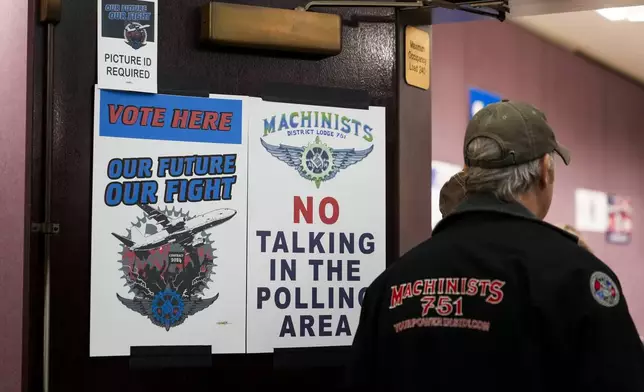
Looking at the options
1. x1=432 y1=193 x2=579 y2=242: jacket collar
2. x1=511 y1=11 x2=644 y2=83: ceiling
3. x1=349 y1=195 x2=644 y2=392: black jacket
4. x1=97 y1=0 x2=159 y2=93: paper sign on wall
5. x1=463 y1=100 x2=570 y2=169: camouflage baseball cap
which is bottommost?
x1=349 y1=195 x2=644 y2=392: black jacket

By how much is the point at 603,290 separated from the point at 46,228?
123cm

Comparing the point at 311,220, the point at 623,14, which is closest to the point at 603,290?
the point at 311,220

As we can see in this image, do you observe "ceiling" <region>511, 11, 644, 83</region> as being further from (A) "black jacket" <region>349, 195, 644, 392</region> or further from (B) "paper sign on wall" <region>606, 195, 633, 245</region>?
(A) "black jacket" <region>349, 195, 644, 392</region>

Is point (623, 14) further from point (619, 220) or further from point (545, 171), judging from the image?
point (545, 171)

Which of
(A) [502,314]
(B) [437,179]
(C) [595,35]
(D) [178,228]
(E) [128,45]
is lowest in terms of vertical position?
(A) [502,314]

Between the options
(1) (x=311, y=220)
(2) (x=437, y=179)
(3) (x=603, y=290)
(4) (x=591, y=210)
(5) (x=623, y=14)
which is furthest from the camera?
(4) (x=591, y=210)

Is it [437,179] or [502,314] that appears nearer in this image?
[502,314]

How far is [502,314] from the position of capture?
1.47 metres

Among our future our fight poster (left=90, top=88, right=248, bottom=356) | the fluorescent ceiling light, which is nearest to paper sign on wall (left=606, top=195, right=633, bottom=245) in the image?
the fluorescent ceiling light

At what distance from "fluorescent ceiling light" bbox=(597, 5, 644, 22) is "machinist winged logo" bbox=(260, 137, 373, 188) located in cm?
370

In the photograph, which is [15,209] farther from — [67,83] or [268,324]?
[268,324]

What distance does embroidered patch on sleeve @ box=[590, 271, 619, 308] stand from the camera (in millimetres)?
1417

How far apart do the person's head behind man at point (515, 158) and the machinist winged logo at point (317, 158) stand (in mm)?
854

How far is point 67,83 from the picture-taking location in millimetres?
2184
